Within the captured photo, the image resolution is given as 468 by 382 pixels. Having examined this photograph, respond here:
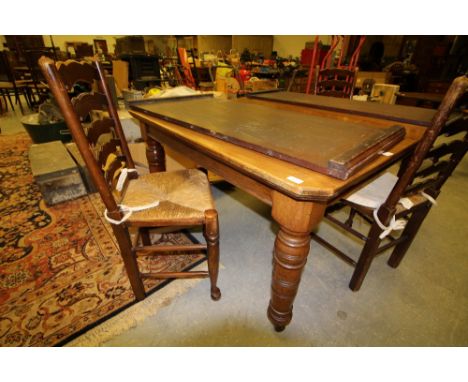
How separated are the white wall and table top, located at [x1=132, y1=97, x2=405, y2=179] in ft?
26.3

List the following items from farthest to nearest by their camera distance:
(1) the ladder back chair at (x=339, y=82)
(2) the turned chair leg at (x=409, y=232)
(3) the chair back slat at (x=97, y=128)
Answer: (1) the ladder back chair at (x=339, y=82) → (2) the turned chair leg at (x=409, y=232) → (3) the chair back slat at (x=97, y=128)

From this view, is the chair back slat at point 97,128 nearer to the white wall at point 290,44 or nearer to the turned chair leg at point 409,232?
the turned chair leg at point 409,232

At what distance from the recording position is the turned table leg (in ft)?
2.23

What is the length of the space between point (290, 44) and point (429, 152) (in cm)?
883

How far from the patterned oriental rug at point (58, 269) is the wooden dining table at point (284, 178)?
0.72m

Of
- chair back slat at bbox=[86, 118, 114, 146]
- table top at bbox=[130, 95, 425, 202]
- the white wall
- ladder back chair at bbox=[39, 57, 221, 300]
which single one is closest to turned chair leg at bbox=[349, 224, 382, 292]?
table top at bbox=[130, 95, 425, 202]

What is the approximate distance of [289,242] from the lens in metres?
0.76

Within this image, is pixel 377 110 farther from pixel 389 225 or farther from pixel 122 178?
pixel 122 178

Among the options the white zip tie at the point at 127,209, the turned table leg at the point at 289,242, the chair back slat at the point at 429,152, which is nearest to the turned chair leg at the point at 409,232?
the chair back slat at the point at 429,152

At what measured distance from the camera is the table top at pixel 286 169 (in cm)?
60

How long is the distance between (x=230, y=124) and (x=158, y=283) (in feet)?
3.06

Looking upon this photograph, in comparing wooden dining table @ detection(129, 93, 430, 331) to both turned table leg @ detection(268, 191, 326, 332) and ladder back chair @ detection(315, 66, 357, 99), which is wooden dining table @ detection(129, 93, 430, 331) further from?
ladder back chair @ detection(315, 66, 357, 99)
